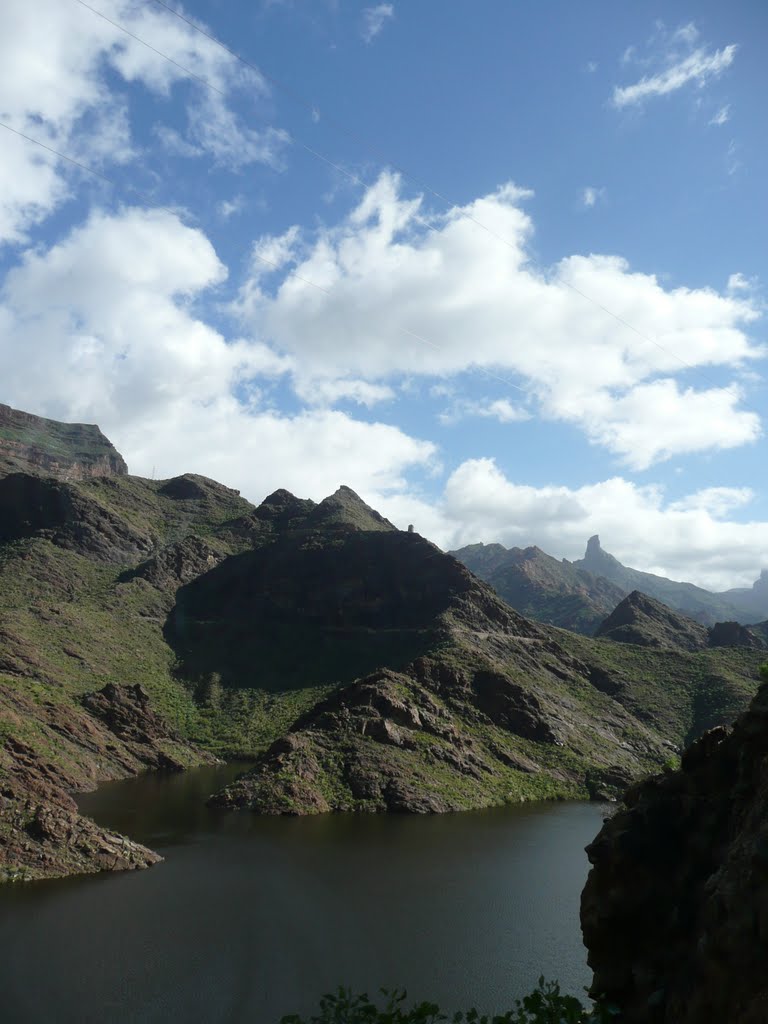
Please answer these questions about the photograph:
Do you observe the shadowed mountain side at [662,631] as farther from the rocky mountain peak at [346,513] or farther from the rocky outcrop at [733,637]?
the rocky mountain peak at [346,513]

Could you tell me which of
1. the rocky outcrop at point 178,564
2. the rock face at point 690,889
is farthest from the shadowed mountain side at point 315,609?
the rock face at point 690,889

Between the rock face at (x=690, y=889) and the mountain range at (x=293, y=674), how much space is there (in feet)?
113

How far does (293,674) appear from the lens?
4577 inches

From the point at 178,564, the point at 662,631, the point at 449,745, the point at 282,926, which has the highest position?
the point at 178,564

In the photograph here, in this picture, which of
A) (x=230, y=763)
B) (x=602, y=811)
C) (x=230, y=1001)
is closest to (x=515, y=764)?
(x=602, y=811)

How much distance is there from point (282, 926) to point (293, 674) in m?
83.0

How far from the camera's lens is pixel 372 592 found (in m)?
128

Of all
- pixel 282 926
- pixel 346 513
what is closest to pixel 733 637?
pixel 346 513

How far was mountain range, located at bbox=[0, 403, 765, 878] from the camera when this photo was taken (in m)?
67.3

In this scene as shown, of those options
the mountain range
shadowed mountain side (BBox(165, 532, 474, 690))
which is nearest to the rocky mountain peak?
the mountain range

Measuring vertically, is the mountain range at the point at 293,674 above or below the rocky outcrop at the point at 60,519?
below

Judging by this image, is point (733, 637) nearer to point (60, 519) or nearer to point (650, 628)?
point (650, 628)

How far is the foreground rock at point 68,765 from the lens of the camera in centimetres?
3978

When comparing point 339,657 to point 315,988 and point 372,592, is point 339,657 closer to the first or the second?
point 372,592
